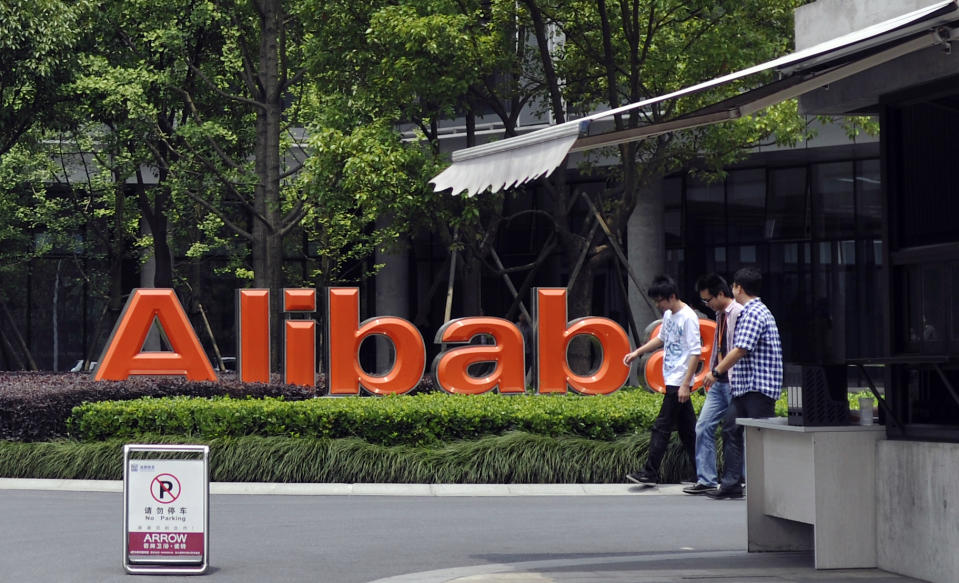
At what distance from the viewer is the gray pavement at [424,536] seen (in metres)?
8.81

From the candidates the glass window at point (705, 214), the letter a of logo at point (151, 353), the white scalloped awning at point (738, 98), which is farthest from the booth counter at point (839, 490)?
the glass window at point (705, 214)

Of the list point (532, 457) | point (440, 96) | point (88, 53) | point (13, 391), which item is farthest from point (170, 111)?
point (532, 457)

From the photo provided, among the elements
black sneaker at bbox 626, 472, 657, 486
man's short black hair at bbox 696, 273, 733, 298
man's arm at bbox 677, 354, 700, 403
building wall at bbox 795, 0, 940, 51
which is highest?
building wall at bbox 795, 0, 940, 51

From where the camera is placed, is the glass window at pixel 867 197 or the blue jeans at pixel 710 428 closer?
the blue jeans at pixel 710 428

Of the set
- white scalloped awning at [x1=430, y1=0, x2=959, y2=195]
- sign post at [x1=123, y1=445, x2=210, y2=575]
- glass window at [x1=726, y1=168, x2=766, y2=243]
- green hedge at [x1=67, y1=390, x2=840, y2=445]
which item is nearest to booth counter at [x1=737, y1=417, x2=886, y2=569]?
white scalloped awning at [x1=430, y1=0, x2=959, y2=195]

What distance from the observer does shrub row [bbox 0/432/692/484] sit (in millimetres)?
14445

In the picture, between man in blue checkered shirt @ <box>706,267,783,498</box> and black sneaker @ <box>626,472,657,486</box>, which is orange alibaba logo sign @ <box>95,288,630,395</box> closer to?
black sneaker @ <box>626,472,657,486</box>

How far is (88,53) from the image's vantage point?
84.8 ft

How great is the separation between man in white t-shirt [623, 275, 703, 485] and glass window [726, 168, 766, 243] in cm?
1917

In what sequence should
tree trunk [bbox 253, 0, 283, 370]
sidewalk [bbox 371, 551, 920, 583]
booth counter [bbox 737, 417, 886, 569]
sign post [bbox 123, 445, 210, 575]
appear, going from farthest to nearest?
tree trunk [bbox 253, 0, 283, 370], sign post [bbox 123, 445, 210, 575], booth counter [bbox 737, 417, 886, 569], sidewalk [bbox 371, 551, 920, 583]

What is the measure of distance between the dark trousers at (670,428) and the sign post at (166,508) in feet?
18.5

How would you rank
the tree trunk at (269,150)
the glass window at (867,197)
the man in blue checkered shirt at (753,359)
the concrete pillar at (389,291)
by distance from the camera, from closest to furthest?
the man in blue checkered shirt at (753,359)
the tree trunk at (269,150)
the glass window at (867,197)
the concrete pillar at (389,291)

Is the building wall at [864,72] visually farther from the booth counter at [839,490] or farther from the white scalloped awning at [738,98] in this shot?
the booth counter at [839,490]

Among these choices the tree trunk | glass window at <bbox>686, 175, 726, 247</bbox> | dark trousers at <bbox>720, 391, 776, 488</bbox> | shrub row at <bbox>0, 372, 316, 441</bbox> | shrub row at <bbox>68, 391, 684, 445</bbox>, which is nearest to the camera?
dark trousers at <bbox>720, 391, 776, 488</bbox>
